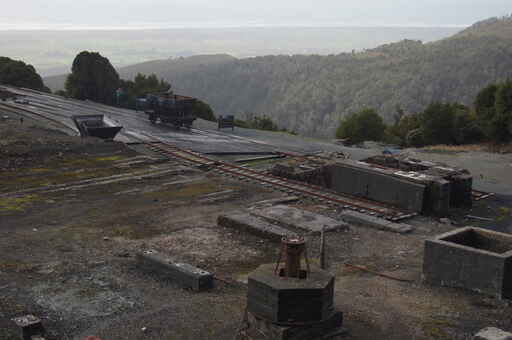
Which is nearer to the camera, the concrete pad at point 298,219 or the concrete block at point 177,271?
the concrete block at point 177,271

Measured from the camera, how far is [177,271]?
520 inches

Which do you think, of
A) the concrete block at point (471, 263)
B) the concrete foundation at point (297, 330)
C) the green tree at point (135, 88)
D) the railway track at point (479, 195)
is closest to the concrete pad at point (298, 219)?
the concrete block at point (471, 263)

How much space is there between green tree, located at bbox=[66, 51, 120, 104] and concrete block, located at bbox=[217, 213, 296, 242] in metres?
39.7

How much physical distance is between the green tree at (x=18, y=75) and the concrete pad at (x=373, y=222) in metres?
50.4

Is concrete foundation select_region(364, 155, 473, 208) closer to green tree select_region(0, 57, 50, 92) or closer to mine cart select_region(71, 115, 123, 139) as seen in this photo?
mine cart select_region(71, 115, 123, 139)

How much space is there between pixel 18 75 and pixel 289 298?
58.2m

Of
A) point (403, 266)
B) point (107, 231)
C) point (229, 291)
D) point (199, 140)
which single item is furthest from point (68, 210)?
point (199, 140)

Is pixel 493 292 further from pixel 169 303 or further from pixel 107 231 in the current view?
pixel 107 231

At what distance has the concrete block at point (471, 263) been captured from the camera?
12523mm

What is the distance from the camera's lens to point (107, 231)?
17.6 m

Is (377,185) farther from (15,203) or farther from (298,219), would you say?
(15,203)

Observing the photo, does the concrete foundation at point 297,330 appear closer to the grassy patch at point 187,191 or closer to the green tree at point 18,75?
the grassy patch at point 187,191

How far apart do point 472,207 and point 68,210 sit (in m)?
Answer: 13.9

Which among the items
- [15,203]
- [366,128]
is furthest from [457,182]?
[366,128]
